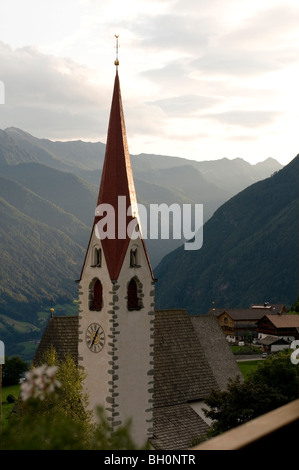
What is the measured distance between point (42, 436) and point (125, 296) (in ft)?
79.1

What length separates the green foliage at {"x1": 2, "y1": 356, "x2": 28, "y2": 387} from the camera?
68.0m

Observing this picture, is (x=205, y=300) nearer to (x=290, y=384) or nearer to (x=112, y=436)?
(x=290, y=384)

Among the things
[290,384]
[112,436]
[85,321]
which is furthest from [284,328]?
[112,436]

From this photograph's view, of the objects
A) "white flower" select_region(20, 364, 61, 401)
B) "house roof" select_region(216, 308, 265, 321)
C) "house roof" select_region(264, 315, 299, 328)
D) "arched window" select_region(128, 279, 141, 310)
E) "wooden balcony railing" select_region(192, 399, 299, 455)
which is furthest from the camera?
"house roof" select_region(216, 308, 265, 321)

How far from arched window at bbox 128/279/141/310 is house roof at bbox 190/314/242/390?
9.64 metres

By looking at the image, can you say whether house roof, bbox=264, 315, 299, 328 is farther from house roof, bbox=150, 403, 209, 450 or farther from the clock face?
the clock face

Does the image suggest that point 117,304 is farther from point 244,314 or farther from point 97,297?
point 244,314

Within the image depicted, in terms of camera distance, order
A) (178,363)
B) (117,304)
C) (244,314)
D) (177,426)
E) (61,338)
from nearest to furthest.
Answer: (117,304) < (177,426) < (61,338) < (178,363) < (244,314)

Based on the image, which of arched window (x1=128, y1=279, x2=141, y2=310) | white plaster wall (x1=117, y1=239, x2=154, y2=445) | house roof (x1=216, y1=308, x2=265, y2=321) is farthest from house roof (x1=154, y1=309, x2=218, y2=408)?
house roof (x1=216, y1=308, x2=265, y2=321)

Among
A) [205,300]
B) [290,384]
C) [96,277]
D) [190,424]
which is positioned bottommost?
[190,424]

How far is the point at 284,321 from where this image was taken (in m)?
109

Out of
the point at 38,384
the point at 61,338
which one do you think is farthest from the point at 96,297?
the point at 38,384

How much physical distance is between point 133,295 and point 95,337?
2.66 m
